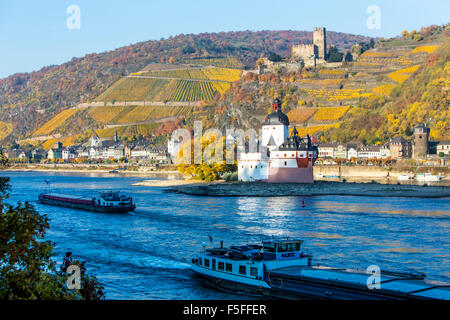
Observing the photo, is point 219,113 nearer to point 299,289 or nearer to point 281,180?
point 281,180

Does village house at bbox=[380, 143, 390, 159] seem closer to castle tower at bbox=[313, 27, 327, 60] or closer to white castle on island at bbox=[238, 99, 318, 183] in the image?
white castle on island at bbox=[238, 99, 318, 183]

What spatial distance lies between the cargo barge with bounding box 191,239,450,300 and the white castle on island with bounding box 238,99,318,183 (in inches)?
2092

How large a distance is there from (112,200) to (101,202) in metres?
1.65

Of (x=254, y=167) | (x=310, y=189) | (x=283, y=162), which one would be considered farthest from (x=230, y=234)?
(x=254, y=167)

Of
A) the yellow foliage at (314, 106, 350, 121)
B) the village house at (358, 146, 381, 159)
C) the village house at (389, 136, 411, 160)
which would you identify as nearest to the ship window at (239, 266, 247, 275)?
the village house at (389, 136, 411, 160)

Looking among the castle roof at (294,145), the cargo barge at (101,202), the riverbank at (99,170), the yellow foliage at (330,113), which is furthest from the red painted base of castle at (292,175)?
the yellow foliage at (330,113)

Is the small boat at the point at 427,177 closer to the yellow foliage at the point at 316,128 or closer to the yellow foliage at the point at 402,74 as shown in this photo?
the yellow foliage at the point at 316,128

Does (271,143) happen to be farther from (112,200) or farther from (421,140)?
(112,200)

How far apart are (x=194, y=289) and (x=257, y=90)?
147448mm

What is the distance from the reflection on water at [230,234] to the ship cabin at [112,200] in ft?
4.65

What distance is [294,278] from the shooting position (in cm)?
2527
